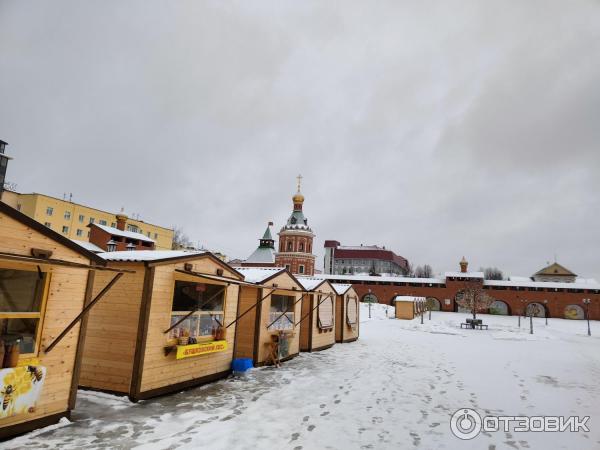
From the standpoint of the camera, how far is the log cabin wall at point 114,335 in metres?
9.02

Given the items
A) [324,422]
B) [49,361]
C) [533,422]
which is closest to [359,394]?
[324,422]

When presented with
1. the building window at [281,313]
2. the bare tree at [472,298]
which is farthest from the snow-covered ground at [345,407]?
the bare tree at [472,298]

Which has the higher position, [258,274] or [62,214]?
[62,214]

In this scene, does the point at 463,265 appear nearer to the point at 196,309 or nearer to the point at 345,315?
the point at 345,315

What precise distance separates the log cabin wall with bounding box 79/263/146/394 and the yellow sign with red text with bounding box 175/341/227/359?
1.18 m

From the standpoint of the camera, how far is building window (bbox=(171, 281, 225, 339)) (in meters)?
10.2

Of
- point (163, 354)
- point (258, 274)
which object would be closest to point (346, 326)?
point (258, 274)

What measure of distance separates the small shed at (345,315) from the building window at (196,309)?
1095 cm

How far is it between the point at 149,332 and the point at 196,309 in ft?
4.18

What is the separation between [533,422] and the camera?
27.9ft

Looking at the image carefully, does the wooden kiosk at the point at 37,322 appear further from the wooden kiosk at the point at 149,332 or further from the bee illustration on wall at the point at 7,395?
the wooden kiosk at the point at 149,332

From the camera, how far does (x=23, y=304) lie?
6773 millimetres

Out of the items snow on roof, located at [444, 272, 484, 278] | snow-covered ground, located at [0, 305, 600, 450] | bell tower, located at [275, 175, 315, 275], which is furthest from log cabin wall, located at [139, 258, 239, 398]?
snow on roof, located at [444, 272, 484, 278]

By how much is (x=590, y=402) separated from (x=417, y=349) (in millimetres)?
9446
